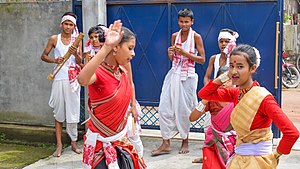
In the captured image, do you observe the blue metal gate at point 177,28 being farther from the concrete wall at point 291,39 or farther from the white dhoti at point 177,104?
the concrete wall at point 291,39

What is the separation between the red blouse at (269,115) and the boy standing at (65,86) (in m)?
2.98

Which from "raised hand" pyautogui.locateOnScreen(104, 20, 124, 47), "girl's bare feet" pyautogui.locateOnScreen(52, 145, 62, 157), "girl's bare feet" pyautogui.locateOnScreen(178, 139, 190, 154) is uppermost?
"raised hand" pyautogui.locateOnScreen(104, 20, 124, 47)

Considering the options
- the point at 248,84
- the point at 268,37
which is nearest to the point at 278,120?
the point at 248,84

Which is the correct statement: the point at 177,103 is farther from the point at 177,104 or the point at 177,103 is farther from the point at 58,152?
the point at 58,152

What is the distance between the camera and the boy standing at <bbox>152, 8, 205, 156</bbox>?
19.8 ft

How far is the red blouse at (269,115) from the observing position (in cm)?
295

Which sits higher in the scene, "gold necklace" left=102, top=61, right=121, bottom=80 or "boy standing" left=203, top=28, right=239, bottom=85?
"boy standing" left=203, top=28, right=239, bottom=85

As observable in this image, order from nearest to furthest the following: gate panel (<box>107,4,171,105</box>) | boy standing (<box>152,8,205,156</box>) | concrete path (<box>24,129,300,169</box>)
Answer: concrete path (<box>24,129,300,169</box>), boy standing (<box>152,8,205,156</box>), gate panel (<box>107,4,171,105</box>)

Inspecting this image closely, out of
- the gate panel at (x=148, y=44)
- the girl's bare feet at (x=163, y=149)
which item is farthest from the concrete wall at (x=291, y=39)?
the girl's bare feet at (x=163, y=149)

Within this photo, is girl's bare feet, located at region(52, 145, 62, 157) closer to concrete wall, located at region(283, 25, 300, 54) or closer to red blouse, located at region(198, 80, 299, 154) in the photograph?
red blouse, located at region(198, 80, 299, 154)

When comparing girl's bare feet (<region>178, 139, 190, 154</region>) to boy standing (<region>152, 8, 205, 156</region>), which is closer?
boy standing (<region>152, 8, 205, 156</region>)

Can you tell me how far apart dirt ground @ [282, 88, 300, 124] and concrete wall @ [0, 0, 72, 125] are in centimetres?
444

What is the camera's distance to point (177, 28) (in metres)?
6.60

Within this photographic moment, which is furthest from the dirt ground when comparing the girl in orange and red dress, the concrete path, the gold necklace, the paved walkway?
the gold necklace
